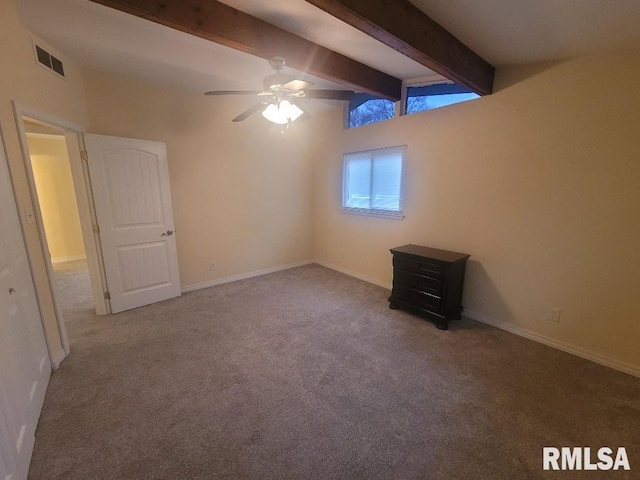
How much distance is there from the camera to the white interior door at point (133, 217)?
2.94 meters

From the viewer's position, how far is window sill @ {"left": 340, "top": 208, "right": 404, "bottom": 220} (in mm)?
3602

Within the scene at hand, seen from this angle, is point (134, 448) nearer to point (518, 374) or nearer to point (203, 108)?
point (518, 374)

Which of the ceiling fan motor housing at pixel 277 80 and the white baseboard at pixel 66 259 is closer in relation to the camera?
the ceiling fan motor housing at pixel 277 80

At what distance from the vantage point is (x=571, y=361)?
227 centimetres

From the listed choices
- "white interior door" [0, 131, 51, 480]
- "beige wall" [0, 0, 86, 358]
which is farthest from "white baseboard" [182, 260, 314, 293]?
"white interior door" [0, 131, 51, 480]

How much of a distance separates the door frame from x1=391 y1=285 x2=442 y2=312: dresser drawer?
327 cm

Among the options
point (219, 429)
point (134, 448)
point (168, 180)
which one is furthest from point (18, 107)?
point (219, 429)

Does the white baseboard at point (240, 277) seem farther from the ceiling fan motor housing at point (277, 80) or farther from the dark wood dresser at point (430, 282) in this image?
the ceiling fan motor housing at point (277, 80)

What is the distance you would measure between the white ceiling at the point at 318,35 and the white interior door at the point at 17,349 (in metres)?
1.26

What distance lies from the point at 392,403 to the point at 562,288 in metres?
1.89

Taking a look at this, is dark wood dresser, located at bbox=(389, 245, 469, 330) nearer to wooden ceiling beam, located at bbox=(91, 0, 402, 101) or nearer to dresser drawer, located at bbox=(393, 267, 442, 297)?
dresser drawer, located at bbox=(393, 267, 442, 297)

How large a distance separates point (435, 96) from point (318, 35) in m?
1.62

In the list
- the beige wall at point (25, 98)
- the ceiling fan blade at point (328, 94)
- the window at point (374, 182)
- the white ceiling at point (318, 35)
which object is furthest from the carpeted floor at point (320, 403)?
the white ceiling at point (318, 35)

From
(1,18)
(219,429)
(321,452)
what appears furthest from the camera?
(1,18)
